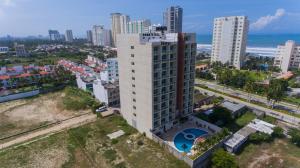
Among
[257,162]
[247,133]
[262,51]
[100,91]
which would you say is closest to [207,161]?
[257,162]

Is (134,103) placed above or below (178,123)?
above

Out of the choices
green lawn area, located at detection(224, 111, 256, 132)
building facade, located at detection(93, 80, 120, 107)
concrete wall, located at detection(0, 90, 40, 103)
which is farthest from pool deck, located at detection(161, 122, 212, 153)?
concrete wall, located at detection(0, 90, 40, 103)

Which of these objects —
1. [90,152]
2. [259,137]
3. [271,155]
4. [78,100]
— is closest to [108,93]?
[78,100]

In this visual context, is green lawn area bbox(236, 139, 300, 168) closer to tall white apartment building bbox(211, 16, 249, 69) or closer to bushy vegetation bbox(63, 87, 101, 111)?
bushy vegetation bbox(63, 87, 101, 111)

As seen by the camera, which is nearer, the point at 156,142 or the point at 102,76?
the point at 156,142

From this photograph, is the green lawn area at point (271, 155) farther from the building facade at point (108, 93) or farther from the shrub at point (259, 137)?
the building facade at point (108, 93)

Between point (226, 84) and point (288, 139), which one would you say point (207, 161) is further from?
point (226, 84)

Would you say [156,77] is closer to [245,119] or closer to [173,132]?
[173,132]
